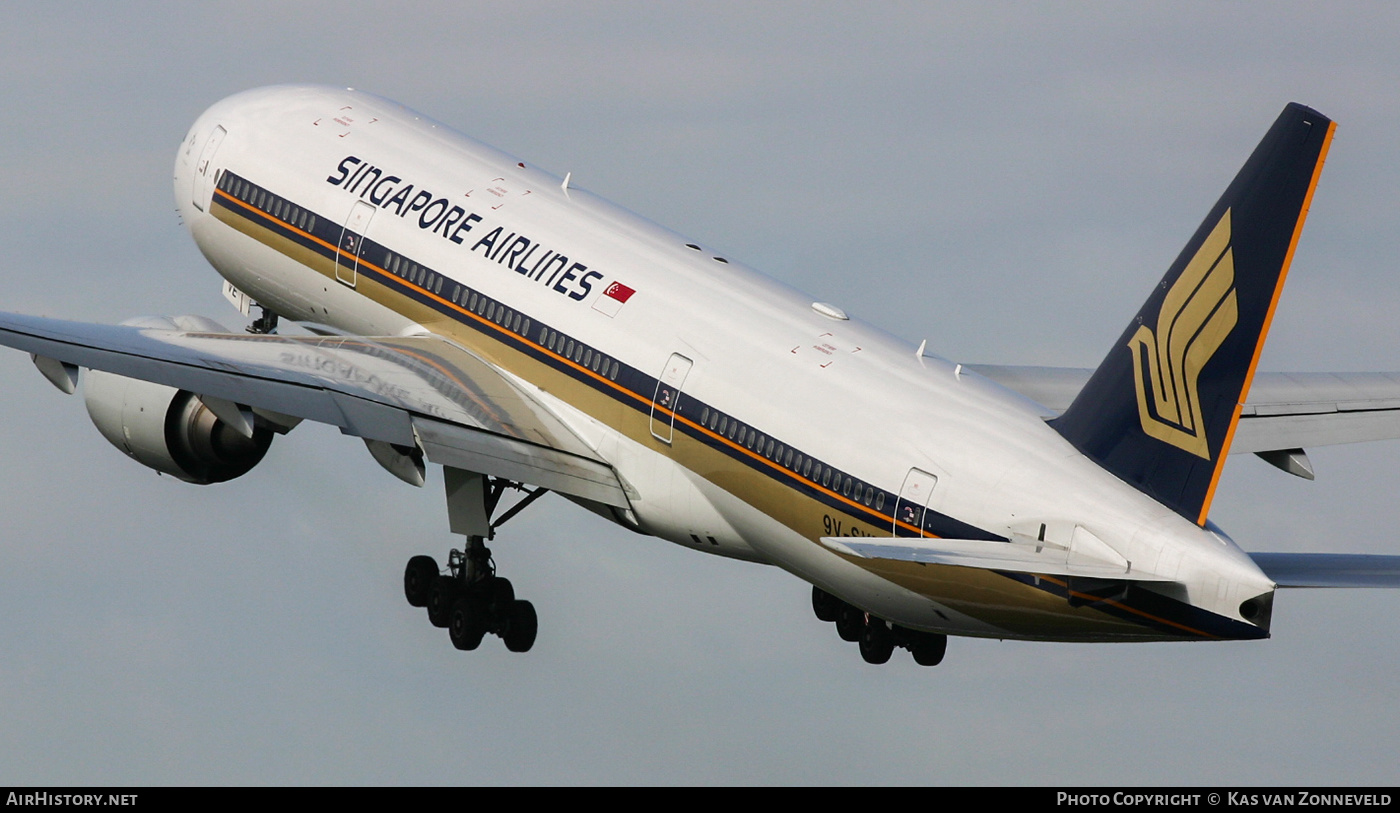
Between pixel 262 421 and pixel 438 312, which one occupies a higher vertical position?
pixel 438 312

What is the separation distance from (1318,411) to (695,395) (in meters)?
9.50

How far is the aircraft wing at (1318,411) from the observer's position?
35531 mm

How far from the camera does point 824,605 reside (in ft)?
132

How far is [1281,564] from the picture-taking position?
28984mm

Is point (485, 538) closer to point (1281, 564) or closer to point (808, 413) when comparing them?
point (808, 413)

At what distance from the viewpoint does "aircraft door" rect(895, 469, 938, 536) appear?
1220 inches

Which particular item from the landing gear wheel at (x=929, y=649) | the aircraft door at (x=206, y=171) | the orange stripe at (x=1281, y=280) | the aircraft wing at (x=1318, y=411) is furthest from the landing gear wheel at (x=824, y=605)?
the aircraft door at (x=206, y=171)

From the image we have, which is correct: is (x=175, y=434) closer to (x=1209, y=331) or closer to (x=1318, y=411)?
(x=1209, y=331)

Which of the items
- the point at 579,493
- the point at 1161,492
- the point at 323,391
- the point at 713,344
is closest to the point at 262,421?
the point at 323,391

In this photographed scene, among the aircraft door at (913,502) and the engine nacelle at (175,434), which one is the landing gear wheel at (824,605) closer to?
the aircraft door at (913,502)

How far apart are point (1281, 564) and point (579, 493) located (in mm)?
11155

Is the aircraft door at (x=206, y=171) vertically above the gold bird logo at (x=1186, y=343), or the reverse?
the aircraft door at (x=206, y=171)

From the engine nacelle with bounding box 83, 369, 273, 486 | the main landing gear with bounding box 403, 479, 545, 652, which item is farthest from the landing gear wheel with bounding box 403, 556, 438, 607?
the engine nacelle with bounding box 83, 369, 273, 486

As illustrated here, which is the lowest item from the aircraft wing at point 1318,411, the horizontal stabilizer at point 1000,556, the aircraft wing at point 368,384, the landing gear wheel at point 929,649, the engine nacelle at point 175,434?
the landing gear wheel at point 929,649
